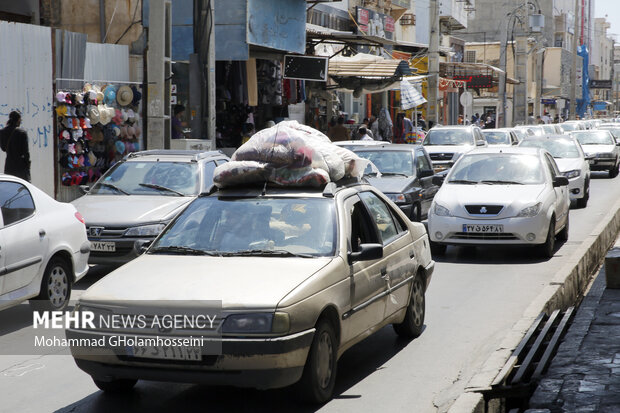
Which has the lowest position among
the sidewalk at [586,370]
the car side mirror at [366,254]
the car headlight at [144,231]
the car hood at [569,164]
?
the sidewalk at [586,370]

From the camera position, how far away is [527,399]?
21.2ft

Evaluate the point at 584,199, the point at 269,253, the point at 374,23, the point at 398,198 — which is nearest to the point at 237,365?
the point at 269,253

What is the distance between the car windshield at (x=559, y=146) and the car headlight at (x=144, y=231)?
1374cm

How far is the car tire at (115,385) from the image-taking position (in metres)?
6.23

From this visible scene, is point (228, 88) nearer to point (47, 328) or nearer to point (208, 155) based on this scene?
point (208, 155)

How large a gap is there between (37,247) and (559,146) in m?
16.8

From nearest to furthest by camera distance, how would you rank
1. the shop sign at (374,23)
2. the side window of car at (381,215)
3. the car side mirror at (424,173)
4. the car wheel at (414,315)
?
the side window of car at (381,215) < the car wheel at (414,315) < the car side mirror at (424,173) < the shop sign at (374,23)

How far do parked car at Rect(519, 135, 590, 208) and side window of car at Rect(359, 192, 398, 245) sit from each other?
13285 millimetres

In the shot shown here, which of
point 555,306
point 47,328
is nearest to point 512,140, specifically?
point 555,306

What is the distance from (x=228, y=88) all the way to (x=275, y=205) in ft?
55.0

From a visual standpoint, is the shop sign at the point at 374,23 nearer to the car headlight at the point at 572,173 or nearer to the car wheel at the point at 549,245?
the car headlight at the point at 572,173

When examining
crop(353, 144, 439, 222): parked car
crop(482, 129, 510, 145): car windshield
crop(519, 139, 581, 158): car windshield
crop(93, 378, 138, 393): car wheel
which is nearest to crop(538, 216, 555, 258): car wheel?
crop(353, 144, 439, 222): parked car

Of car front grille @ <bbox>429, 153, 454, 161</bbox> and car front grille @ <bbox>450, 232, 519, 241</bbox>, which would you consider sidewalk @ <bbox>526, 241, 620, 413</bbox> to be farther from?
car front grille @ <bbox>429, 153, 454, 161</bbox>

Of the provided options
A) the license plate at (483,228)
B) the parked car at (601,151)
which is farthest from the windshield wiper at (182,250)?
the parked car at (601,151)
